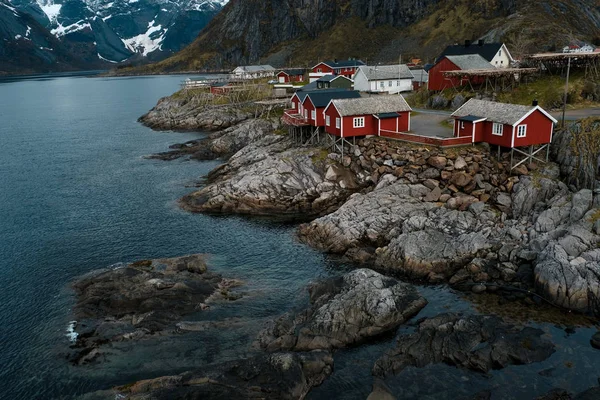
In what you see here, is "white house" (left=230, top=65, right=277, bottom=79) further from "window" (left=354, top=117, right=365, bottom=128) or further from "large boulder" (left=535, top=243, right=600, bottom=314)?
"large boulder" (left=535, top=243, right=600, bottom=314)

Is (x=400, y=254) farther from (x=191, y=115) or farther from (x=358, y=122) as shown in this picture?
(x=191, y=115)

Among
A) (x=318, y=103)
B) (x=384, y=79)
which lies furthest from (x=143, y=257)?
(x=384, y=79)

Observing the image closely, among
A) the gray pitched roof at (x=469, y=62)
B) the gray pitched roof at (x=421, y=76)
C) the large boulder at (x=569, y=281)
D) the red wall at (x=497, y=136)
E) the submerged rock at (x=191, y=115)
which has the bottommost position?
the large boulder at (x=569, y=281)

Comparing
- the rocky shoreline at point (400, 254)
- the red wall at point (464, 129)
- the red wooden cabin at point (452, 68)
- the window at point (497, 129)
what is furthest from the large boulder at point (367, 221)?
the red wooden cabin at point (452, 68)

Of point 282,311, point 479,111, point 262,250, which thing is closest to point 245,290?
point 282,311

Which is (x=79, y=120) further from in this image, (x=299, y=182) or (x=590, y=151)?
(x=590, y=151)

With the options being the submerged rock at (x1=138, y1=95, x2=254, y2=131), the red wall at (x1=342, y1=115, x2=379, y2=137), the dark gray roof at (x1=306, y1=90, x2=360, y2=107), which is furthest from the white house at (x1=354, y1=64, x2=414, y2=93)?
the red wall at (x1=342, y1=115, x2=379, y2=137)

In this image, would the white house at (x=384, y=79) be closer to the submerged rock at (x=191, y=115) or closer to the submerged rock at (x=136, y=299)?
the submerged rock at (x=191, y=115)
